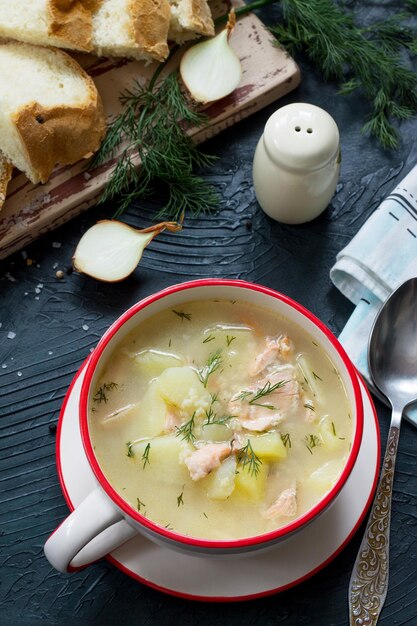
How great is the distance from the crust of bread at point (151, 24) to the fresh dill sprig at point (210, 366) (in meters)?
1.02

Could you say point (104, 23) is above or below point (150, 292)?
above

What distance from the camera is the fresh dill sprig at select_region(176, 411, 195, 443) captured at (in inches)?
71.8

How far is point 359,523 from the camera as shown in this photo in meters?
2.00

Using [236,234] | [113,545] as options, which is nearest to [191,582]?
[113,545]

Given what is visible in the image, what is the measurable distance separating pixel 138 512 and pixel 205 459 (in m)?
0.19

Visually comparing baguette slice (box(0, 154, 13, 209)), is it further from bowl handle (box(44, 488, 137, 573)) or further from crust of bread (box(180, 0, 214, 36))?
bowl handle (box(44, 488, 137, 573))

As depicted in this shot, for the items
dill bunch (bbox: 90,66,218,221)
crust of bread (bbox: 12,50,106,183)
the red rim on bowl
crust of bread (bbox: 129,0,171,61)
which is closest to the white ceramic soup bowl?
the red rim on bowl

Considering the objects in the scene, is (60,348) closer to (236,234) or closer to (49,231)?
(49,231)

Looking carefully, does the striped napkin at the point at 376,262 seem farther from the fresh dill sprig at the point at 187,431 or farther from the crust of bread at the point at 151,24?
the crust of bread at the point at 151,24

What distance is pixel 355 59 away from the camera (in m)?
2.55

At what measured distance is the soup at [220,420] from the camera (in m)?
1.79

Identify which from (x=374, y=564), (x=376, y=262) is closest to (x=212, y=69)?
(x=376, y=262)

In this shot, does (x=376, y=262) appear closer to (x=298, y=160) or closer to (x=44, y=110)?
(x=298, y=160)

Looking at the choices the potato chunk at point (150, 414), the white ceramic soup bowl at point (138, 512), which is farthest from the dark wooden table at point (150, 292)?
the potato chunk at point (150, 414)
